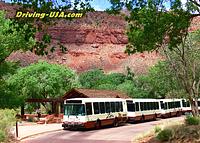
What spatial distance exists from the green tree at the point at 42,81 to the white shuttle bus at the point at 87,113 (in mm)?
19659

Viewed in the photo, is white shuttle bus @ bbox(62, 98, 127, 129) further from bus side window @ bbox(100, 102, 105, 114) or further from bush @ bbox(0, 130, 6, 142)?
bush @ bbox(0, 130, 6, 142)

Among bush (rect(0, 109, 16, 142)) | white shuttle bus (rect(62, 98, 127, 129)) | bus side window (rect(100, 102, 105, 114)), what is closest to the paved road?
bush (rect(0, 109, 16, 142))

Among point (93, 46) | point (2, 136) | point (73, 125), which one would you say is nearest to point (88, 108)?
point (73, 125)

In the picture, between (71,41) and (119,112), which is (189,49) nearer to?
(119,112)

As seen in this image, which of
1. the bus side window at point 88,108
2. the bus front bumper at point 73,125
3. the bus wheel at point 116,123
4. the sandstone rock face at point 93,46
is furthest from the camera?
the sandstone rock face at point 93,46

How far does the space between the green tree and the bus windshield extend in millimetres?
20472

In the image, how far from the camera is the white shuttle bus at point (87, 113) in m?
33.5

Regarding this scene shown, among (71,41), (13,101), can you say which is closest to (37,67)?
(13,101)

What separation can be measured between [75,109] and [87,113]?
117cm

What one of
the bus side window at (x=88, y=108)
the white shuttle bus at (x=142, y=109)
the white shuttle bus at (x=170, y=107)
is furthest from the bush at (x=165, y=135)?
the white shuttle bus at (x=170, y=107)

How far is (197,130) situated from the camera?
19562 mm

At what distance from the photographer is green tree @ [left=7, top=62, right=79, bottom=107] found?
55875 mm

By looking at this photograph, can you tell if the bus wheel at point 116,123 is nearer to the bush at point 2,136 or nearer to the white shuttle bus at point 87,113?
the white shuttle bus at point 87,113

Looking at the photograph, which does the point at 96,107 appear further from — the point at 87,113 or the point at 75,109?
the point at 75,109
